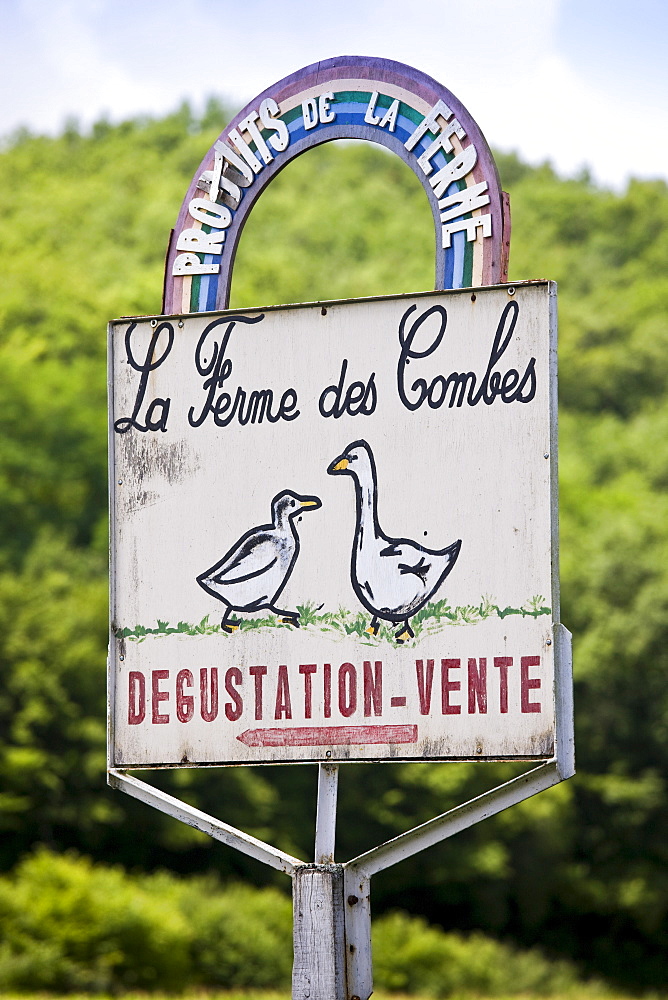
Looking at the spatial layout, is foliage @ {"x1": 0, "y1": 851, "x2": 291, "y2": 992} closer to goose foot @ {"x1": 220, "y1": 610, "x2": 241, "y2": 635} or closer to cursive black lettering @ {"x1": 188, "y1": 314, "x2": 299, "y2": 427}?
goose foot @ {"x1": 220, "y1": 610, "x2": 241, "y2": 635}

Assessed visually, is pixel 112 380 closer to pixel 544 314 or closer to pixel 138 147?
pixel 544 314

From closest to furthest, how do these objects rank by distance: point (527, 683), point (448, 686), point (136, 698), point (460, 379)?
point (527, 683) → point (448, 686) → point (460, 379) → point (136, 698)

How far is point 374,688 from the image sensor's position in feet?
20.1

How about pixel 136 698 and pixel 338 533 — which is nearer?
pixel 338 533

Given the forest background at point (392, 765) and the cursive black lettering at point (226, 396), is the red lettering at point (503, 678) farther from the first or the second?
the forest background at point (392, 765)

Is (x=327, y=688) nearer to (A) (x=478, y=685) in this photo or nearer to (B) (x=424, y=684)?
(B) (x=424, y=684)

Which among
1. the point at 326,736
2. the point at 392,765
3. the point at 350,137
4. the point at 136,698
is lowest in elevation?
the point at 392,765

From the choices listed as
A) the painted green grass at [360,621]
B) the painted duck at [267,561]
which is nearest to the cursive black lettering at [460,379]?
the painted duck at [267,561]

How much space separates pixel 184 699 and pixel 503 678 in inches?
56.6

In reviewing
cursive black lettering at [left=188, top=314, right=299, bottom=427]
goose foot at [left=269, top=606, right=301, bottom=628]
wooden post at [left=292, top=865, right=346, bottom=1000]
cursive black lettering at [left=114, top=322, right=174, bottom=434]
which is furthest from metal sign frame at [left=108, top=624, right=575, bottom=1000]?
cursive black lettering at [left=114, top=322, right=174, bottom=434]

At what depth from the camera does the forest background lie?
29.9 metres

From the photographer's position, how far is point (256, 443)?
6461 millimetres

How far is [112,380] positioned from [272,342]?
0.81m

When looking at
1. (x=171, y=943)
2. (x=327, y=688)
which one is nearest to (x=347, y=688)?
(x=327, y=688)
